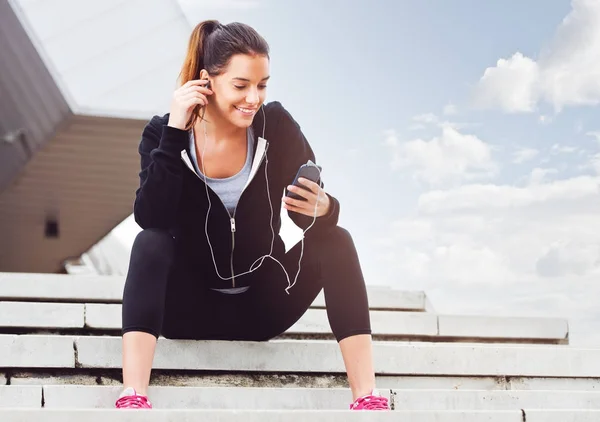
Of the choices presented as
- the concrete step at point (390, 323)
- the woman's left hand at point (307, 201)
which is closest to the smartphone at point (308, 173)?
the woman's left hand at point (307, 201)

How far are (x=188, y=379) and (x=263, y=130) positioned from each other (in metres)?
1.01

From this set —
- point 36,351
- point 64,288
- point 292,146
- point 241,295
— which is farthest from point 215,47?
point 64,288

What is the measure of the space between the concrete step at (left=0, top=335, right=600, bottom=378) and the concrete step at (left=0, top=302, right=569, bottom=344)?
60cm

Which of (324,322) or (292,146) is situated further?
(324,322)

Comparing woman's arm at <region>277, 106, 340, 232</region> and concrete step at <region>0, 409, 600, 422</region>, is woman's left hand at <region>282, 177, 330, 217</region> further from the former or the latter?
concrete step at <region>0, 409, 600, 422</region>

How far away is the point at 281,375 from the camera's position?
132 inches

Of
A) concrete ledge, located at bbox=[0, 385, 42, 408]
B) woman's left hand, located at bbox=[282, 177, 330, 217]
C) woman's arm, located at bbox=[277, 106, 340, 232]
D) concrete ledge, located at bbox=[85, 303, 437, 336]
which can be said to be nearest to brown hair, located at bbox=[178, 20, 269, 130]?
woman's arm, located at bbox=[277, 106, 340, 232]

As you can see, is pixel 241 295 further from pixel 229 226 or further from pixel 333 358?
pixel 333 358

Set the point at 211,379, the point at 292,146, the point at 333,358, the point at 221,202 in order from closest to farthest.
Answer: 1. the point at 221,202
2. the point at 292,146
3. the point at 211,379
4. the point at 333,358

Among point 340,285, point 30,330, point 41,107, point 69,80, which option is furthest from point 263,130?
point 41,107

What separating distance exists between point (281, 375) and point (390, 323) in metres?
1.30

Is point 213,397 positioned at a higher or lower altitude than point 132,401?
higher

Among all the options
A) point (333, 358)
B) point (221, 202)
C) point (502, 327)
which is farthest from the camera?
point (502, 327)

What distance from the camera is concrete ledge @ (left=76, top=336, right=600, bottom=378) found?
3.23 meters
